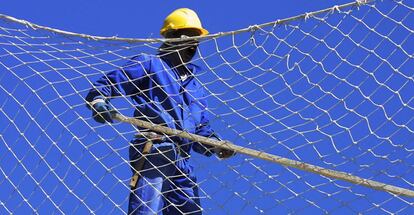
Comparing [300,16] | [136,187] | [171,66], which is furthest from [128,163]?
[300,16]

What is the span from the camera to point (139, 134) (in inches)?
223

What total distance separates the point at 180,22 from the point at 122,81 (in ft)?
1.97

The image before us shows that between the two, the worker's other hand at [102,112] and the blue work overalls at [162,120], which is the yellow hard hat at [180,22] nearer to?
the blue work overalls at [162,120]

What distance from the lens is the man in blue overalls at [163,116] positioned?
5605 mm

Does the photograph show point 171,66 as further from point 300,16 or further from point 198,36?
point 300,16

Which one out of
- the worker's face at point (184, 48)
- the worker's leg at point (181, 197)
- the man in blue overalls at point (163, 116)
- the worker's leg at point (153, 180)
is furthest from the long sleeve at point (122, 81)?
the worker's leg at point (181, 197)

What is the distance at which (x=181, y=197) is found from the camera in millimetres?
5711

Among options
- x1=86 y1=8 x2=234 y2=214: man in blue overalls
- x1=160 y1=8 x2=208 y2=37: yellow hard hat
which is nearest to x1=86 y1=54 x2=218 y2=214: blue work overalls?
x1=86 y1=8 x2=234 y2=214: man in blue overalls

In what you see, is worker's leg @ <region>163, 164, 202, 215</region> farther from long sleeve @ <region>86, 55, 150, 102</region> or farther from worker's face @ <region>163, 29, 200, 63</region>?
worker's face @ <region>163, 29, 200, 63</region>

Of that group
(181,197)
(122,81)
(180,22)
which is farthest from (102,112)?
(180,22)

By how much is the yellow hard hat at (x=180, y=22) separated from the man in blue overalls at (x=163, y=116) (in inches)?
9.8

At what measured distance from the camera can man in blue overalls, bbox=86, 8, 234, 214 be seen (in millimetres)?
5605

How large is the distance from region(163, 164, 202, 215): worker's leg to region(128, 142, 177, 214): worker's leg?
0.06 m

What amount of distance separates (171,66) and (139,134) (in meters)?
0.45
